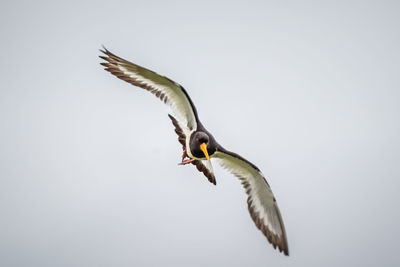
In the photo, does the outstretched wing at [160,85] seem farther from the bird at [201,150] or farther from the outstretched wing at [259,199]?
the outstretched wing at [259,199]

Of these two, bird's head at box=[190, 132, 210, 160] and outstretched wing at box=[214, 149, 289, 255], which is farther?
outstretched wing at box=[214, 149, 289, 255]

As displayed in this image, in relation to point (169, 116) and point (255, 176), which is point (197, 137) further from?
point (255, 176)

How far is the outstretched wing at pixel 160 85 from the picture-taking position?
1092cm

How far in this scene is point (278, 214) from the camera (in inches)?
450

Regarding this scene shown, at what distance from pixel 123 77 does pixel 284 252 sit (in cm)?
652

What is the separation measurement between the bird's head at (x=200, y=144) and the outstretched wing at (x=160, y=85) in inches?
18.5

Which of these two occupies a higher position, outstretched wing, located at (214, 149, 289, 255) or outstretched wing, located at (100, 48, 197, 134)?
outstretched wing, located at (100, 48, 197, 134)

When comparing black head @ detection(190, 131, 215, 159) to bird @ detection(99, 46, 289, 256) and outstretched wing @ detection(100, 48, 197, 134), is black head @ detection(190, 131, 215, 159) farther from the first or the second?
outstretched wing @ detection(100, 48, 197, 134)

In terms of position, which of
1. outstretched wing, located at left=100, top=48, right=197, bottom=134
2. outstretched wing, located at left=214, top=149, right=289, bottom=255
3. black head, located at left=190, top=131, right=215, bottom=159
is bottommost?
outstretched wing, located at left=214, top=149, right=289, bottom=255

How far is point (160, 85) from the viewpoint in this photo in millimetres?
11289

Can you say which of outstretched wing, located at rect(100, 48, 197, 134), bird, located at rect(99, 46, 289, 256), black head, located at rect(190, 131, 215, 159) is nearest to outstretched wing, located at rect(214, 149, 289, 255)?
bird, located at rect(99, 46, 289, 256)

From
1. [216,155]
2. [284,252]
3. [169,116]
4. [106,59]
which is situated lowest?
[284,252]

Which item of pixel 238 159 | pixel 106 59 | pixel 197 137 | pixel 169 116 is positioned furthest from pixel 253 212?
pixel 106 59

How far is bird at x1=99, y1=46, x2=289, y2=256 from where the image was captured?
36.2 ft
